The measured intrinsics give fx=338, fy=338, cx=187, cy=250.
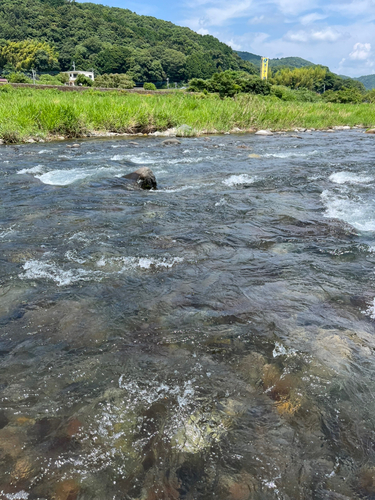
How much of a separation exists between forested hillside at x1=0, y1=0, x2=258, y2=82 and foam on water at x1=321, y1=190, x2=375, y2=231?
10436 cm

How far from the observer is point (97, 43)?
106562 millimetres

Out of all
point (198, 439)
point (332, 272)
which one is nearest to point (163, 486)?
point (198, 439)

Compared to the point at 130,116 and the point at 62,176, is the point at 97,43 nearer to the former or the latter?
the point at 130,116

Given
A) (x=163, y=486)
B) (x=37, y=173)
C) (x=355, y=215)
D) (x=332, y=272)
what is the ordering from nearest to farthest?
(x=163, y=486)
(x=332, y=272)
(x=355, y=215)
(x=37, y=173)

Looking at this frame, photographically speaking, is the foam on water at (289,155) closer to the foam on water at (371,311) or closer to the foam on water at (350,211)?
the foam on water at (350,211)

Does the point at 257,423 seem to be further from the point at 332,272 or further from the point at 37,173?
the point at 37,173

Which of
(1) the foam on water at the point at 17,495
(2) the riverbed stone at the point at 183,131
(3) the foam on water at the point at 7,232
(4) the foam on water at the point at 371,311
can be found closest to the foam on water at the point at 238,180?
(3) the foam on water at the point at 7,232

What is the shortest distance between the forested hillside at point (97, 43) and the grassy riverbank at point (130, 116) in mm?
89562

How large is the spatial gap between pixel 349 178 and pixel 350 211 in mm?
→ 2653

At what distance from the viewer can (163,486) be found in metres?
1.52

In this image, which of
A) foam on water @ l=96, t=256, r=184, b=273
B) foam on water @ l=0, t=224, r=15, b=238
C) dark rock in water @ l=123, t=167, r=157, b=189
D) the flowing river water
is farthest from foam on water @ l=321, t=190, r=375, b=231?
foam on water @ l=0, t=224, r=15, b=238

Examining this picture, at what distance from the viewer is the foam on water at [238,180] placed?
6840 mm

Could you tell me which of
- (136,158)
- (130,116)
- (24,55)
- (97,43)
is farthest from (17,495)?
(97,43)

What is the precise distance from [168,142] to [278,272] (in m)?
10.3
